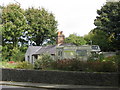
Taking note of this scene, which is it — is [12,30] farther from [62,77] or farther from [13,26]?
Answer: [62,77]

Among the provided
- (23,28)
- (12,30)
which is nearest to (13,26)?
(12,30)

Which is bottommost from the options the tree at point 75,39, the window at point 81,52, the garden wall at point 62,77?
the garden wall at point 62,77

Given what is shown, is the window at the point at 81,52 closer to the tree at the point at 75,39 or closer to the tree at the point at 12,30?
the tree at the point at 12,30

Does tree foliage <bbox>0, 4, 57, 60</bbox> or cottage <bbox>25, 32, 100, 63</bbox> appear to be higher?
tree foliage <bbox>0, 4, 57, 60</bbox>

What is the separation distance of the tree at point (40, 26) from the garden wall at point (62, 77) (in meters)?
26.8

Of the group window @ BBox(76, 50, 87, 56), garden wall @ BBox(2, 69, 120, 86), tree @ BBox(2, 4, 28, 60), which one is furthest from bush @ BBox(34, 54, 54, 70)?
tree @ BBox(2, 4, 28, 60)

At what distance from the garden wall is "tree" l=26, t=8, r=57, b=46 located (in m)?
26.8

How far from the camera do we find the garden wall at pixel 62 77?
1608 centimetres

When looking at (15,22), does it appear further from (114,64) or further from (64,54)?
(114,64)

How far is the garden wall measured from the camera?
52.7 feet

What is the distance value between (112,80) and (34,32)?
115 feet

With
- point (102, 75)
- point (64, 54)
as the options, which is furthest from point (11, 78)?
point (64, 54)

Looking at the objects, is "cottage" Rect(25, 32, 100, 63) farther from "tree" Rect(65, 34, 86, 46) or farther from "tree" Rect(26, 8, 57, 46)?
"tree" Rect(65, 34, 86, 46)

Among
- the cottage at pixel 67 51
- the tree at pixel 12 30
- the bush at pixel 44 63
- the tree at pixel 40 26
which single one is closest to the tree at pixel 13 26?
the tree at pixel 12 30
